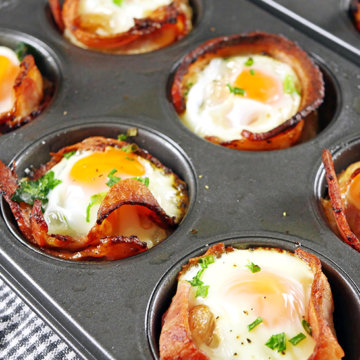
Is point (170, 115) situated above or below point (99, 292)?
above

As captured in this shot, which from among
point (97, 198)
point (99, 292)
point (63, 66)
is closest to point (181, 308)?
point (99, 292)

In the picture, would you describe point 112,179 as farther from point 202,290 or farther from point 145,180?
point 202,290

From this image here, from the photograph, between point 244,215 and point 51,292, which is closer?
point 51,292

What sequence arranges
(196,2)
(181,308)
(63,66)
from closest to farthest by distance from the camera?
(181,308)
(63,66)
(196,2)

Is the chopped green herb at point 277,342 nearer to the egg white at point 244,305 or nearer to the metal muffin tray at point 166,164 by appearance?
the egg white at point 244,305

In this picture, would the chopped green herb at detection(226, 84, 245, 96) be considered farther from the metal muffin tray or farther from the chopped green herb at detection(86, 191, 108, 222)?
the chopped green herb at detection(86, 191, 108, 222)

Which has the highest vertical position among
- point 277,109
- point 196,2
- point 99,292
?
point 196,2

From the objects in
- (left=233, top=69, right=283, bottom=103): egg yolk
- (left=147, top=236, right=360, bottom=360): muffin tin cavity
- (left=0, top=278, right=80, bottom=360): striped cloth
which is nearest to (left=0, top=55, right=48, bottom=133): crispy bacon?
(left=0, top=278, right=80, bottom=360): striped cloth

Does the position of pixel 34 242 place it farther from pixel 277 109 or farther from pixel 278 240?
pixel 277 109
